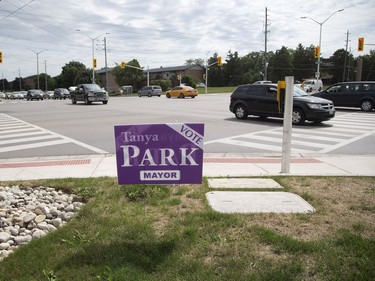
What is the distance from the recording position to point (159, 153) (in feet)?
13.8

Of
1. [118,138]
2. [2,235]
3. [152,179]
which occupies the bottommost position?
[2,235]

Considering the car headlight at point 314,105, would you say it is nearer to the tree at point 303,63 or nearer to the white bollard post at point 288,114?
the white bollard post at point 288,114

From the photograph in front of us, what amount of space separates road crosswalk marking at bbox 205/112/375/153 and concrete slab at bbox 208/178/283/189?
3725mm

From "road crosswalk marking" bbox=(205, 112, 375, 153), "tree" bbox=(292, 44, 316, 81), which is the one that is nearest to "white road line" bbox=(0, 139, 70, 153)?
"road crosswalk marking" bbox=(205, 112, 375, 153)

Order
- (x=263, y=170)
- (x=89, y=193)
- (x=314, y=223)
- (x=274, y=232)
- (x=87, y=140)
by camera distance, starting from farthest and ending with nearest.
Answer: (x=87, y=140), (x=263, y=170), (x=89, y=193), (x=314, y=223), (x=274, y=232)

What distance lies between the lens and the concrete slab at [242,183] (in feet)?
18.9

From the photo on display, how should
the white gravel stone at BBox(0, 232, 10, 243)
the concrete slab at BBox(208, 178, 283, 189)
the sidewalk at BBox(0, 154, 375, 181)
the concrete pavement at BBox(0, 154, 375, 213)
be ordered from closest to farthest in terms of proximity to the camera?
the white gravel stone at BBox(0, 232, 10, 243) → the concrete pavement at BBox(0, 154, 375, 213) → the concrete slab at BBox(208, 178, 283, 189) → the sidewalk at BBox(0, 154, 375, 181)

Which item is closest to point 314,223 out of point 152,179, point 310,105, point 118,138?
point 152,179

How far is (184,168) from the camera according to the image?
4.22 m

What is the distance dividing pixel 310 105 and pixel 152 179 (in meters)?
11.5

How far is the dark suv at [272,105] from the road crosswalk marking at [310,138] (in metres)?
0.63

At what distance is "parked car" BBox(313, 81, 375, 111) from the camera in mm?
20641

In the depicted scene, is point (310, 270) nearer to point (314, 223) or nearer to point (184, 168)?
point (314, 223)

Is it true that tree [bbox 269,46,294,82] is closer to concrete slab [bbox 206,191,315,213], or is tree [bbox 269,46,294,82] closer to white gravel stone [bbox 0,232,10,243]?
concrete slab [bbox 206,191,315,213]
